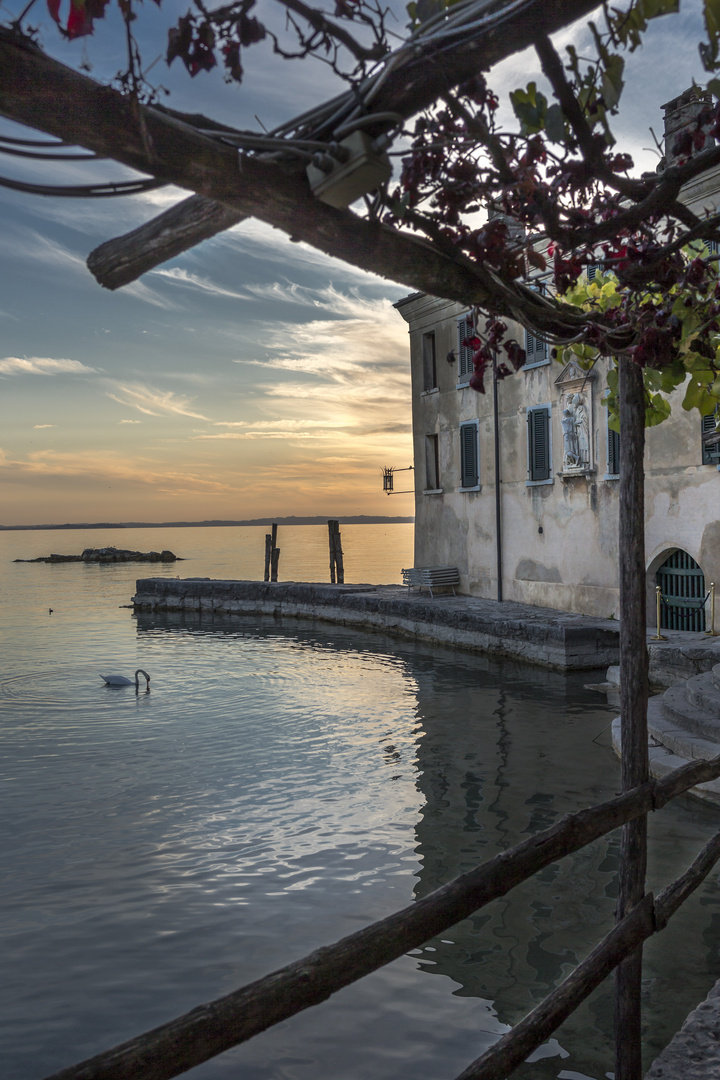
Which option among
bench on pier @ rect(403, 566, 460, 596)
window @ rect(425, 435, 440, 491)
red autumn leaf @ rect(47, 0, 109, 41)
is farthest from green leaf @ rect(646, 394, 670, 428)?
window @ rect(425, 435, 440, 491)

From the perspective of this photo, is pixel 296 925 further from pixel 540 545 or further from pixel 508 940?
pixel 540 545

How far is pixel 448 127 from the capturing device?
2932 mm

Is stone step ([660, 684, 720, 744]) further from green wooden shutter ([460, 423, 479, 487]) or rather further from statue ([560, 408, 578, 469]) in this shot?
green wooden shutter ([460, 423, 479, 487])

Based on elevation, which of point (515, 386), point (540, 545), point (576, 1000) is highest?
point (515, 386)

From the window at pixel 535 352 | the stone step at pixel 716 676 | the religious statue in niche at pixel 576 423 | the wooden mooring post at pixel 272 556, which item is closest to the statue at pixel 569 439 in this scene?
the religious statue in niche at pixel 576 423

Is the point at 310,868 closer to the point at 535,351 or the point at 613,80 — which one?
the point at 613,80

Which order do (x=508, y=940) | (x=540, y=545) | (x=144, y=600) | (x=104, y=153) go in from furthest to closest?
(x=144, y=600)
(x=540, y=545)
(x=508, y=940)
(x=104, y=153)

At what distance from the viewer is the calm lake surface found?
14.0ft

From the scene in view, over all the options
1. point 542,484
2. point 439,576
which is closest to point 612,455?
point 542,484

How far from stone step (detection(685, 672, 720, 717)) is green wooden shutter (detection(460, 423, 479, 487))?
11.5 m

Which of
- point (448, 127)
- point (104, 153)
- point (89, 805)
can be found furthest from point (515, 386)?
point (104, 153)

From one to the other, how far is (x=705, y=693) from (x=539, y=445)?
33.8 feet

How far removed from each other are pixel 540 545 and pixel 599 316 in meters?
15.3

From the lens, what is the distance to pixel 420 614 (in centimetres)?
1911
